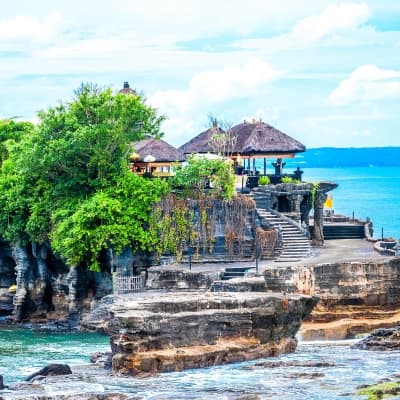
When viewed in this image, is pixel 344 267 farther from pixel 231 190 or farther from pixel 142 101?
pixel 142 101

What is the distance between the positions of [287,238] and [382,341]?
14748 millimetres

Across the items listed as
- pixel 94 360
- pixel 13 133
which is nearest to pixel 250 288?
pixel 94 360

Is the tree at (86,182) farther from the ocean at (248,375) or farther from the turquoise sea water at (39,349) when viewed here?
the ocean at (248,375)

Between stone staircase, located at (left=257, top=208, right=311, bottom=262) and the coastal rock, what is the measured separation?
1138 cm

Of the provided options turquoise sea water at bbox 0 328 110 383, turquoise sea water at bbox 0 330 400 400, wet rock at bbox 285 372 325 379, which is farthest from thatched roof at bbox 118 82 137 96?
wet rock at bbox 285 372 325 379

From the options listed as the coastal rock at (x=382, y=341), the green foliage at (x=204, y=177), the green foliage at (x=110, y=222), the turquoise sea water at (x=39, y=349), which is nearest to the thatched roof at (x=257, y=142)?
the green foliage at (x=204, y=177)

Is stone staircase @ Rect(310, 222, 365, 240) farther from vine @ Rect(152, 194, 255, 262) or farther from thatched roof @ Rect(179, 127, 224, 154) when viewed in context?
vine @ Rect(152, 194, 255, 262)

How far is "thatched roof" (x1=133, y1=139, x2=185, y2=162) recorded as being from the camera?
7212 cm

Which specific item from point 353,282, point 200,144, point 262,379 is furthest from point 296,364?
point 200,144

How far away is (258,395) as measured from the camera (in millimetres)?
46031

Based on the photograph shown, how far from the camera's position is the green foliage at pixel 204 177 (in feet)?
227

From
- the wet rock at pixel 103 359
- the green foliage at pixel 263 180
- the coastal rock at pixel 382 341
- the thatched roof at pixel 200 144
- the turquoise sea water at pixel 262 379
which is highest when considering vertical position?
the thatched roof at pixel 200 144

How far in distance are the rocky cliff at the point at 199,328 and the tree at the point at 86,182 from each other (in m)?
10.7

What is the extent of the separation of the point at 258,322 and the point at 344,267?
462 inches
